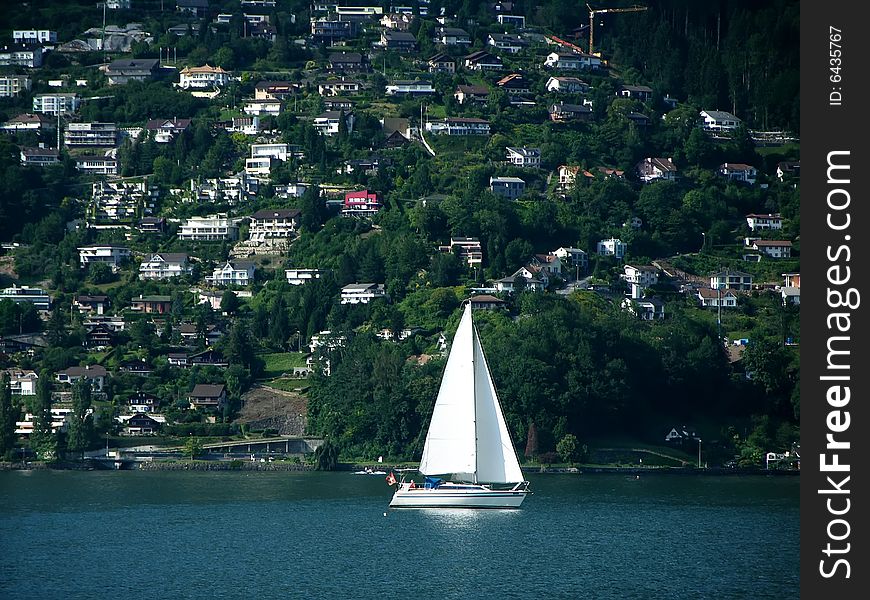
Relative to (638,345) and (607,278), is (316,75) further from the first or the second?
(638,345)

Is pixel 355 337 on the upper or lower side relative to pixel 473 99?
lower

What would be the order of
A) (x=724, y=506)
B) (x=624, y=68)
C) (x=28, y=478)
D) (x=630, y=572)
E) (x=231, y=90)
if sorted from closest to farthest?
(x=630, y=572) → (x=724, y=506) → (x=28, y=478) → (x=231, y=90) → (x=624, y=68)

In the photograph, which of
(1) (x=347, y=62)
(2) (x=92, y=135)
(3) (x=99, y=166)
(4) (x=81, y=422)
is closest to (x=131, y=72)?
(2) (x=92, y=135)

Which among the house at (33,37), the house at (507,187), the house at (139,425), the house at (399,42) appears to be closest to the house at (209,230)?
the house at (507,187)

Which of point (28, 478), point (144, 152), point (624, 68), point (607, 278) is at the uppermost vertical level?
point (624, 68)

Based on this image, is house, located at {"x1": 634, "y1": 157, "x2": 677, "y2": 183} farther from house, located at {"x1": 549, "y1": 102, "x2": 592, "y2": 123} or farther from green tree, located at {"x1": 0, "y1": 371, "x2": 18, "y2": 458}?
green tree, located at {"x1": 0, "y1": 371, "x2": 18, "y2": 458}

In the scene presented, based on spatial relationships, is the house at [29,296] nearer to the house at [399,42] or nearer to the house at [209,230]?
the house at [209,230]

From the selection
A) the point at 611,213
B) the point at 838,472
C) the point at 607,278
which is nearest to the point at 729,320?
the point at 607,278
